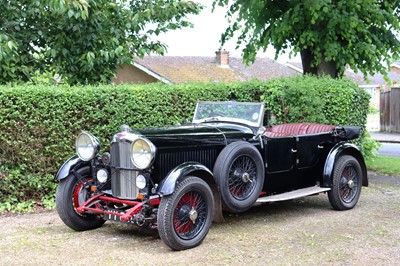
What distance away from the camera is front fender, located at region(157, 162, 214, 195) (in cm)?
596

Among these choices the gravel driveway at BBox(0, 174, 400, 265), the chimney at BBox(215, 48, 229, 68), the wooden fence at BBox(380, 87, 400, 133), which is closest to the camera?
the gravel driveway at BBox(0, 174, 400, 265)

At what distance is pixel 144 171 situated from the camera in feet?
20.4

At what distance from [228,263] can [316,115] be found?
19.9 ft

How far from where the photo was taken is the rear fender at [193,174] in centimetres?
597

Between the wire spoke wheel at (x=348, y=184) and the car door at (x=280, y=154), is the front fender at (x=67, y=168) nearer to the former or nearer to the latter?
the car door at (x=280, y=154)

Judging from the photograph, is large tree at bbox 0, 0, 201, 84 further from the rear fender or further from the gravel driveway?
the rear fender

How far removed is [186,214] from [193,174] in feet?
1.55

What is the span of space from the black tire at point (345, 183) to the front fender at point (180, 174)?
2.43 meters

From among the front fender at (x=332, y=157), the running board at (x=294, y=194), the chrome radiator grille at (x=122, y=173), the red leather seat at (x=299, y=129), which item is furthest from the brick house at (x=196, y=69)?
the chrome radiator grille at (x=122, y=173)

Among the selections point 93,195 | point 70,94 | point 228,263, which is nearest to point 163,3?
point 70,94

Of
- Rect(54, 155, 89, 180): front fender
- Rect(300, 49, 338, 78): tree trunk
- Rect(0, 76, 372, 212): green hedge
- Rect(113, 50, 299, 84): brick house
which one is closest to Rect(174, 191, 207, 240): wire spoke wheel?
Rect(54, 155, 89, 180): front fender

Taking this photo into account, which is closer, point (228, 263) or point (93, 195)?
point (228, 263)

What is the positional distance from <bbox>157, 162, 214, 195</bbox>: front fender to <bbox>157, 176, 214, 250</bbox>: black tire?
0.23ft

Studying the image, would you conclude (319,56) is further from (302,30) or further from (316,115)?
(316,115)
